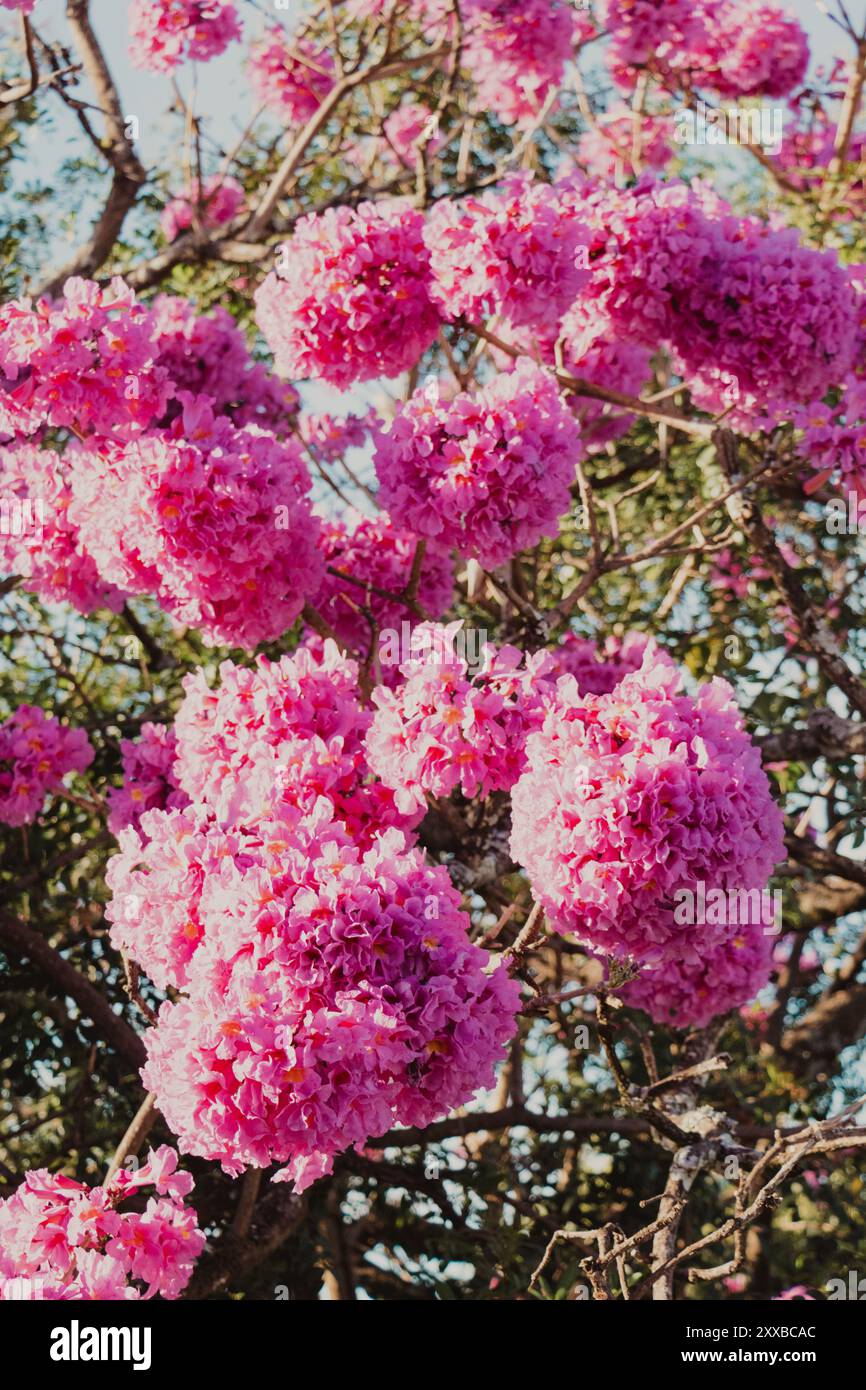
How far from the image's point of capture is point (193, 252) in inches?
224

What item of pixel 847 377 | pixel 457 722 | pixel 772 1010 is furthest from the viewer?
pixel 772 1010

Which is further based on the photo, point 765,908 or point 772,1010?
point 772,1010

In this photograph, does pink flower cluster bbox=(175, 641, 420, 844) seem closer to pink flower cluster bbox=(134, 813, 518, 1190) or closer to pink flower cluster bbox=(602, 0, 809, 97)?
pink flower cluster bbox=(134, 813, 518, 1190)

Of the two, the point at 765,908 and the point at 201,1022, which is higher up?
the point at 765,908

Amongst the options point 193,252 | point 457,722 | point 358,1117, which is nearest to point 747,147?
point 193,252

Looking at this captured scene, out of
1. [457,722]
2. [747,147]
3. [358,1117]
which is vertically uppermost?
[747,147]

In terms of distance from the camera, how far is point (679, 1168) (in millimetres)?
3359

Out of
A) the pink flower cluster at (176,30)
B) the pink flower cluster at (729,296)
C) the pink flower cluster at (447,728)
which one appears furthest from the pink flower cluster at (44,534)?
the pink flower cluster at (176,30)

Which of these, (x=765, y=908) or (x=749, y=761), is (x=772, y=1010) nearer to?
(x=765, y=908)

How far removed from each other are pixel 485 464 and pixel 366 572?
0.78m

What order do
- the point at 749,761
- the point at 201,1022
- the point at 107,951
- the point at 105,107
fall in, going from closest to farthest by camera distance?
the point at 201,1022 → the point at 749,761 → the point at 107,951 → the point at 105,107

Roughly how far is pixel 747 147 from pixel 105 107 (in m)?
2.94

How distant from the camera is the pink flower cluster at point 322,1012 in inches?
90.5

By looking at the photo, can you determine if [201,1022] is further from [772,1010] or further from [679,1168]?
[772,1010]
